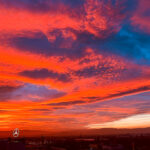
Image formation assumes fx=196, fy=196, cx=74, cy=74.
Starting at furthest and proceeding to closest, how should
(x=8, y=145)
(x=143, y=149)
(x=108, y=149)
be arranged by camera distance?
1. (x=143, y=149)
2. (x=108, y=149)
3. (x=8, y=145)

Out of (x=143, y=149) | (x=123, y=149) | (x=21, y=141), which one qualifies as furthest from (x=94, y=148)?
(x=21, y=141)

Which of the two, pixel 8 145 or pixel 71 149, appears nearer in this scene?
pixel 8 145

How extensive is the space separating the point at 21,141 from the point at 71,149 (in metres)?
23.1

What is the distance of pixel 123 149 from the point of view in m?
51.8

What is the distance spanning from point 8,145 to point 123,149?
30.0 m

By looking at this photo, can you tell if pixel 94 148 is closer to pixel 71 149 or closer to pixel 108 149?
pixel 108 149

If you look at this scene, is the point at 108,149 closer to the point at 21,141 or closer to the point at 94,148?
the point at 94,148

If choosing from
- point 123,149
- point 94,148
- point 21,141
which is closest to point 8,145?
point 21,141

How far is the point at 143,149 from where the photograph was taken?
5662 centimetres

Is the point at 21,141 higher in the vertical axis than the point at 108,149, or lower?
higher

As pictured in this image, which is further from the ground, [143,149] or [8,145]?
[8,145]

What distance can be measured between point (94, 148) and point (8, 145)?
24.1m

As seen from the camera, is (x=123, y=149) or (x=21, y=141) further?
(x=123, y=149)

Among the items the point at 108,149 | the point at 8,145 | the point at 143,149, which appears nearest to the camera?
the point at 8,145
